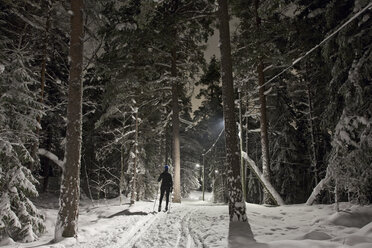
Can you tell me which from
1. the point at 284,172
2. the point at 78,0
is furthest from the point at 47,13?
the point at 284,172

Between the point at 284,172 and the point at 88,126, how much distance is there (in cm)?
1968

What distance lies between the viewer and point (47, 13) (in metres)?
11.8

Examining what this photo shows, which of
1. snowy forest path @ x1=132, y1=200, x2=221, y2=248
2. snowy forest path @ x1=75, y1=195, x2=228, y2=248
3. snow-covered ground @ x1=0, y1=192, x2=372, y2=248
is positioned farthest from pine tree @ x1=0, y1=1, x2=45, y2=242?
snowy forest path @ x1=132, y1=200, x2=221, y2=248

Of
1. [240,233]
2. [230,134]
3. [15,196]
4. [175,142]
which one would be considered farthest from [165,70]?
[240,233]

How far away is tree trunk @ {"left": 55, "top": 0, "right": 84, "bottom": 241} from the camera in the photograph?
648 cm

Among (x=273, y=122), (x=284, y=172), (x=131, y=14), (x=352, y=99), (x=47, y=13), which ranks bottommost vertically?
(x=284, y=172)

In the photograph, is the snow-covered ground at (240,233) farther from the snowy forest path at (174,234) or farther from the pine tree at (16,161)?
the pine tree at (16,161)

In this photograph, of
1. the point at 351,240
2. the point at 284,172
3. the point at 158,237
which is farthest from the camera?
the point at 284,172

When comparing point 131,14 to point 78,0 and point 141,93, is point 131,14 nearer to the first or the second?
point 78,0

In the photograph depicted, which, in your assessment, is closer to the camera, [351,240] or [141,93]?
[351,240]

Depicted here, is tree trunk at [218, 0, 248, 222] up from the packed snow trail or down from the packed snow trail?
up

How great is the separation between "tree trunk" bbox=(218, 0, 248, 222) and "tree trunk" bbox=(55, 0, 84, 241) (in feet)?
15.0

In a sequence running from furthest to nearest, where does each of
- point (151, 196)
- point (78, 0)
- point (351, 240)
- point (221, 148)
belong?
point (221, 148) → point (151, 196) → point (78, 0) → point (351, 240)

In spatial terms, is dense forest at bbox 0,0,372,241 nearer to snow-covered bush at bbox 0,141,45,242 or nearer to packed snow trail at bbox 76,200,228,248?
snow-covered bush at bbox 0,141,45,242
